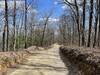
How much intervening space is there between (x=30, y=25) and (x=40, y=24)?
1601cm

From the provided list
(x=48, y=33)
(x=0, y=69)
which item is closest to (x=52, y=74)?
(x=0, y=69)

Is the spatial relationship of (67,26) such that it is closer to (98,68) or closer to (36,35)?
(36,35)

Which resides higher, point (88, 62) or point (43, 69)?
point (88, 62)

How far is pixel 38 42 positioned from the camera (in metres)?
95.6

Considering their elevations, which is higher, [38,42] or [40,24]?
[40,24]

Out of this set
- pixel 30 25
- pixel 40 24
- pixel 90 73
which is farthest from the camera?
pixel 40 24

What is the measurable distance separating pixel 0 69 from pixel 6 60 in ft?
9.73

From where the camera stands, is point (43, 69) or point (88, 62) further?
point (43, 69)

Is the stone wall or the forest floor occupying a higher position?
the stone wall

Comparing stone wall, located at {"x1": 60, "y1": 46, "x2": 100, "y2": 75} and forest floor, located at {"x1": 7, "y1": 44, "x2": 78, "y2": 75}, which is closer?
stone wall, located at {"x1": 60, "y1": 46, "x2": 100, "y2": 75}

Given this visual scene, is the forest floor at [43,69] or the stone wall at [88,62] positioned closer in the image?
the stone wall at [88,62]

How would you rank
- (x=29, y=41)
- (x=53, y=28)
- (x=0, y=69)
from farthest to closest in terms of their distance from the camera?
(x=53, y=28) → (x=29, y=41) → (x=0, y=69)

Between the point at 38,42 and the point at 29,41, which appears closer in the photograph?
the point at 29,41

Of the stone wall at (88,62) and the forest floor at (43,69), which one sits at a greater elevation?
the stone wall at (88,62)
